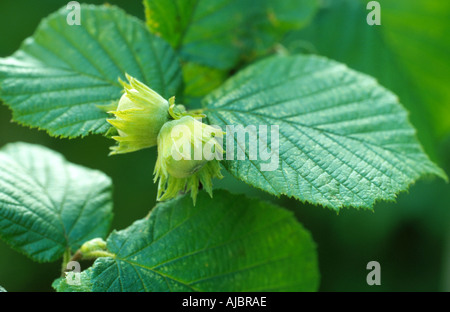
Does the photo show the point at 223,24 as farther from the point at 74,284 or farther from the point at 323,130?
the point at 74,284

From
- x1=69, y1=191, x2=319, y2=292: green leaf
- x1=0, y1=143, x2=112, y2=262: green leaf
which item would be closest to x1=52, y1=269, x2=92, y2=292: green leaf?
x1=69, y1=191, x2=319, y2=292: green leaf

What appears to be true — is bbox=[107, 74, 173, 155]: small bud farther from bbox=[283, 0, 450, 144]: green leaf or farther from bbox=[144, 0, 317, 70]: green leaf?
bbox=[283, 0, 450, 144]: green leaf

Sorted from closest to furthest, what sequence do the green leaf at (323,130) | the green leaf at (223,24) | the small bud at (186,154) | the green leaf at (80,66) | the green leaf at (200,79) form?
the small bud at (186,154), the green leaf at (323,130), the green leaf at (80,66), the green leaf at (223,24), the green leaf at (200,79)

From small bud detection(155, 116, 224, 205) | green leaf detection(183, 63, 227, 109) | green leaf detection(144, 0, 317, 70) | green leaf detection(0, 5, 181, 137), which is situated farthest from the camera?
green leaf detection(183, 63, 227, 109)

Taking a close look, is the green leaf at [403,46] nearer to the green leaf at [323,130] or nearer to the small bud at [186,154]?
the green leaf at [323,130]

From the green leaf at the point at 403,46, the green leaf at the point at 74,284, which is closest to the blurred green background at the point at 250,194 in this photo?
the green leaf at the point at 403,46

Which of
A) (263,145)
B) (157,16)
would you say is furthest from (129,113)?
(157,16)

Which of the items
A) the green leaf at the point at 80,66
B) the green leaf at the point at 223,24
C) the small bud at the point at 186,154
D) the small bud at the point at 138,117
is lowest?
the small bud at the point at 186,154
